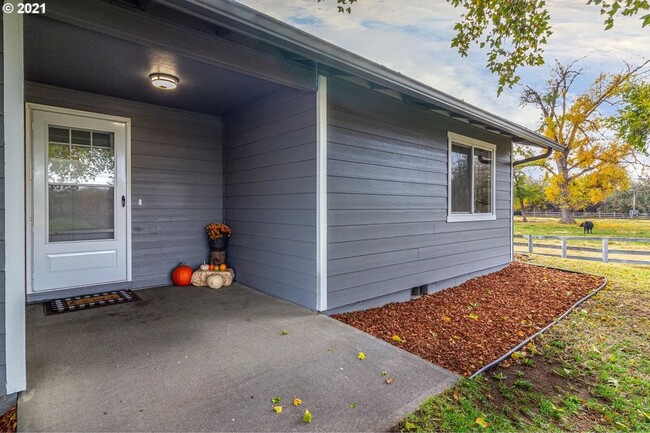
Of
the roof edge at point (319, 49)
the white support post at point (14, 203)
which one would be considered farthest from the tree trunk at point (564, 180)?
the white support post at point (14, 203)

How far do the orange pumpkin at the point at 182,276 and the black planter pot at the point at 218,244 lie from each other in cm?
43

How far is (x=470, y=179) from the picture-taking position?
5.43m

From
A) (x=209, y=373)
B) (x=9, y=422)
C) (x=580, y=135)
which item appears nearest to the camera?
(x=9, y=422)

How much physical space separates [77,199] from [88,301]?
1164 mm

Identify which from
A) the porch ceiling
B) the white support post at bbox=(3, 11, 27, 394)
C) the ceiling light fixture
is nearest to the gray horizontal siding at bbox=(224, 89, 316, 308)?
the porch ceiling

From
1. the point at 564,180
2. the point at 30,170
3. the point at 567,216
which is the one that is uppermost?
the point at 564,180

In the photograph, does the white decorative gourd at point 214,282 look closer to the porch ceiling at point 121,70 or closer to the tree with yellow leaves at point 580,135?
A: the porch ceiling at point 121,70

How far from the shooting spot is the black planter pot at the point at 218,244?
449 cm

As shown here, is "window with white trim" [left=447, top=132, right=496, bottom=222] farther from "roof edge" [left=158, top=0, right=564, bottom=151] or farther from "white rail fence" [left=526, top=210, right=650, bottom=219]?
"white rail fence" [left=526, top=210, right=650, bottom=219]

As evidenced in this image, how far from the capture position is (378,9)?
455cm

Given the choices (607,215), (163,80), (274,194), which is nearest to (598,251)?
(274,194)

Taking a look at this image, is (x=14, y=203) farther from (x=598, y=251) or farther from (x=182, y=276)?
(x=598, y=251)

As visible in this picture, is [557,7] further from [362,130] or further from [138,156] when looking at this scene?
[138,156]

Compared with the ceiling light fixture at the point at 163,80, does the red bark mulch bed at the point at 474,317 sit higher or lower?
lower
